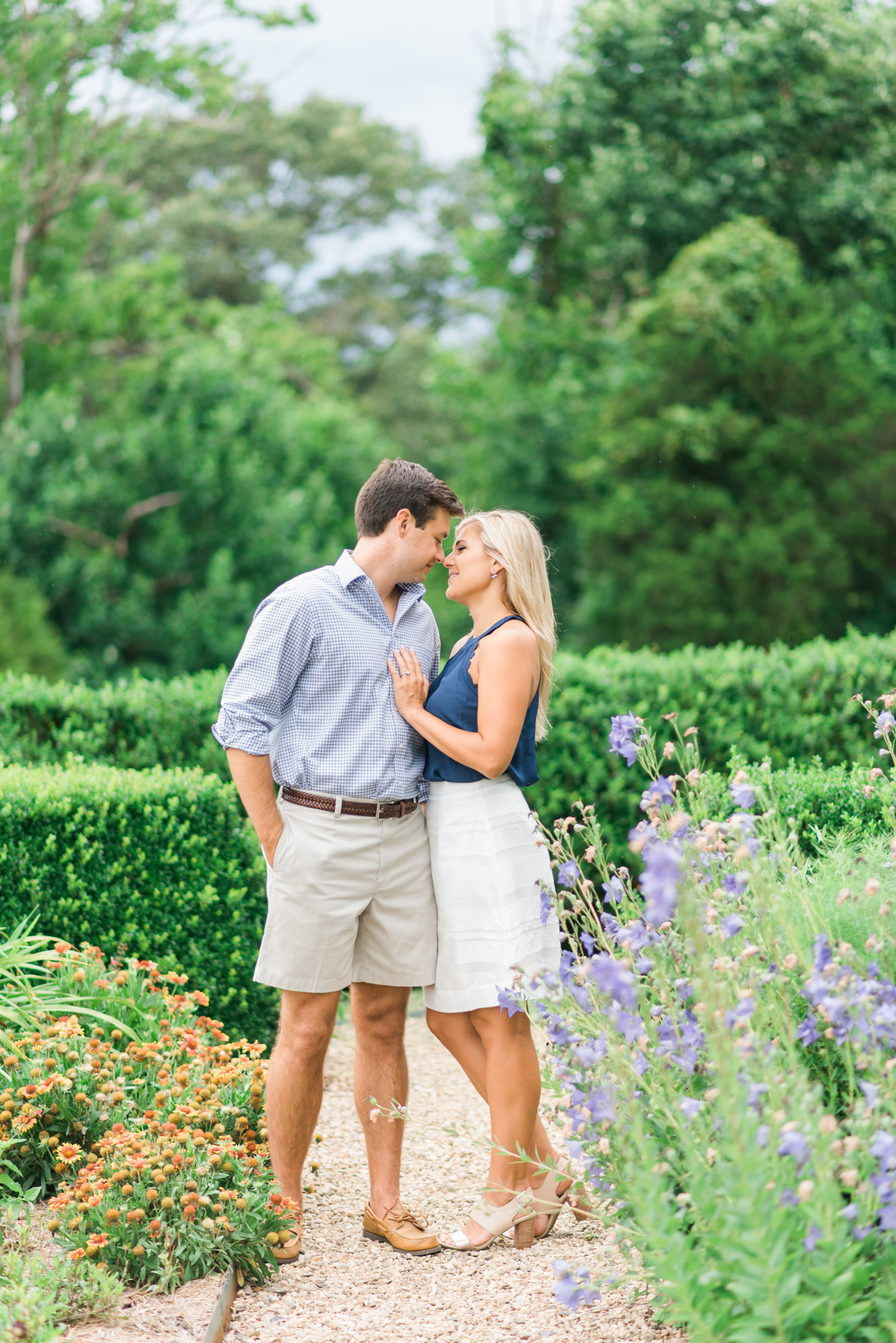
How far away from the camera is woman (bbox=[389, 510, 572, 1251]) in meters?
3.12

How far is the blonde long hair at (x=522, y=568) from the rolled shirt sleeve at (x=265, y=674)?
0.56 metres

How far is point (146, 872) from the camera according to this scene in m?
4.40

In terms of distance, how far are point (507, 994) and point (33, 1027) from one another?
61.6 inches

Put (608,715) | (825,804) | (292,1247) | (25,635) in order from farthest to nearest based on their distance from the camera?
(25,635) < (608,715) < (825,804) < (292,1247)

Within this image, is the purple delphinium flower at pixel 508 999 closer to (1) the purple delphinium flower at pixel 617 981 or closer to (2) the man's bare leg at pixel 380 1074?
(2) the man's bare leg at pixel 380 1074

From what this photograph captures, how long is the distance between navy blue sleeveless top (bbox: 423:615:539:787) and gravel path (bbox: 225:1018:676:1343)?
904 mm

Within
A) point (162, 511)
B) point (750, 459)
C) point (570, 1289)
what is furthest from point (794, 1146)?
point (750, 459)

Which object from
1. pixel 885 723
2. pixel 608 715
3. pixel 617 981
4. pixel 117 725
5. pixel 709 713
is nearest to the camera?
pixel 617 981

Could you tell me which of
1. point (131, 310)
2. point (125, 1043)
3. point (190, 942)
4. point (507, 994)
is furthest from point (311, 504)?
point (507, 994)

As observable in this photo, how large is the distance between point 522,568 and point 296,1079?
1.51m

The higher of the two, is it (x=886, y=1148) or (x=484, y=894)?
(x=886, y=1148)

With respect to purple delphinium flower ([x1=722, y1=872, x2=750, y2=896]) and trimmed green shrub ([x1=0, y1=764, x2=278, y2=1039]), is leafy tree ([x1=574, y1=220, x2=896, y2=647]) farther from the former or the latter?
purple delphinium flower ([x1=722, y1=872, x2=750, y2=896])

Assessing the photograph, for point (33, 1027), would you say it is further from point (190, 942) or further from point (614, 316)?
point (614, 316)

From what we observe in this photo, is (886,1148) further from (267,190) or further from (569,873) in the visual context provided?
(267,190)
